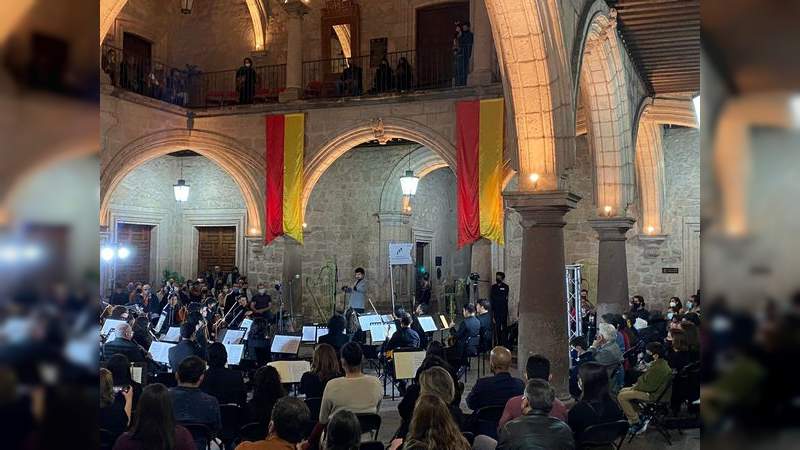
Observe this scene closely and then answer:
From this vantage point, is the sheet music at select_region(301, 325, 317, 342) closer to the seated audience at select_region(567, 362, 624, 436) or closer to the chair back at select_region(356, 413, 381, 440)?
the chair back at select_region(356, 413, 381, 440)

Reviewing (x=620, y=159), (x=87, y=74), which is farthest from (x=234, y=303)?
(x=87, y=74)

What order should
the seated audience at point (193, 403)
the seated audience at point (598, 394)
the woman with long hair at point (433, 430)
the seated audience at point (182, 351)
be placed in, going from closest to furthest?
1. the woman with long hair at point (433, 430)
2. the seated audience at point (193, 403)
3. the seated audience at point (598, 394)
4. the seated audience at point (182, 351)

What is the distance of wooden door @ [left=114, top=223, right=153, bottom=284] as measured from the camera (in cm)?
1869

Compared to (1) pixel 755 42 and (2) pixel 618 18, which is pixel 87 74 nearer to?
(1) pixel 755 42

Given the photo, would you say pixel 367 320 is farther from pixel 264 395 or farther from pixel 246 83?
pixel 246 83

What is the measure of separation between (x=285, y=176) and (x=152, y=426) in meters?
11.8

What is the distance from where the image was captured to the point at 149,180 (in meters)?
19.4

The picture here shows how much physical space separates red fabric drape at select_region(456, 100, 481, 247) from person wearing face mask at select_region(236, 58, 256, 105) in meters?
5.50

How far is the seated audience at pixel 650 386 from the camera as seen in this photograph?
7414mm

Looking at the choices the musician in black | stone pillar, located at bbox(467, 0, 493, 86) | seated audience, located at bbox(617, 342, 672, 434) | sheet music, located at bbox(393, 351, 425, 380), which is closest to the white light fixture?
stone pillar, located at bbox(467, 0, 493, 86)

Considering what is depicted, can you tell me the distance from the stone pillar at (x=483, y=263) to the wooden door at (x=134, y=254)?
29.3ft

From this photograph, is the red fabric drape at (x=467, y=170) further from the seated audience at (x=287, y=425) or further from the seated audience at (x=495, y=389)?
the seated audience at (x=287, y=425)

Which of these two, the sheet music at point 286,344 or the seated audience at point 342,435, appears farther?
the sheet music at point 286,344

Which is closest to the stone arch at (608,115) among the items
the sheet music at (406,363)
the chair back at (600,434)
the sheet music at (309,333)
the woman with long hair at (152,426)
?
the sheet music at (406,363)
